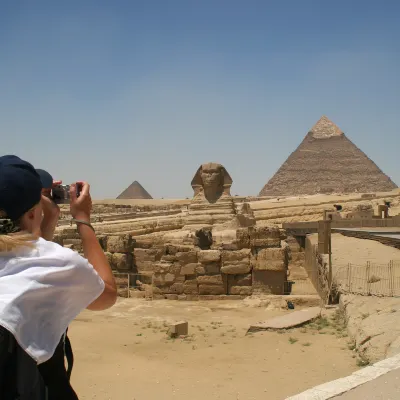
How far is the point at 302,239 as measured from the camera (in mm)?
20484

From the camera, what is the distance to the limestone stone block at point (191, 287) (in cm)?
967

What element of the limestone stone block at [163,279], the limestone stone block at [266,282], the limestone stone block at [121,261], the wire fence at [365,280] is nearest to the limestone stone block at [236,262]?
the limestone stone block at [266,282]

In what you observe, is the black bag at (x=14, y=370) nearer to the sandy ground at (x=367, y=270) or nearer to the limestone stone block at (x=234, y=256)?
the sandy ground at (x=367, y=270)

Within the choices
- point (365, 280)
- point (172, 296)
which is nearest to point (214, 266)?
point (172, 296)

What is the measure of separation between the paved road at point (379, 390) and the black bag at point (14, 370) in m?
2.17

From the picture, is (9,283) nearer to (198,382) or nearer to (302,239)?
(198,382)

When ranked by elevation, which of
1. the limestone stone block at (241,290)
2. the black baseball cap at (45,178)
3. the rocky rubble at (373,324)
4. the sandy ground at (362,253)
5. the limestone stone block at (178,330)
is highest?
the black baseball cap at (45,178)

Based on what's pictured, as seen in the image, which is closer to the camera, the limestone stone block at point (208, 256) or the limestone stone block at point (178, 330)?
the limestone stone block at point (178, 330)

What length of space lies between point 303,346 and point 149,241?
594 cm

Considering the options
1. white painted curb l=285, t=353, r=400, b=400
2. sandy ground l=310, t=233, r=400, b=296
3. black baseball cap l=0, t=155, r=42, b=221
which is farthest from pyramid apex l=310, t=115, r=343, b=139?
black baseball cap l=0, t=155, r=42, b=221

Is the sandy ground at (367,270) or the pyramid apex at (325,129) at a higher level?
the pyramid apex at (325,129)

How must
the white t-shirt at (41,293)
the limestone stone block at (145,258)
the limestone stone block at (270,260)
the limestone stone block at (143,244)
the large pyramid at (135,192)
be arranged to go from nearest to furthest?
the white t-shirt at (41,293)
the limestone stone block at (270,260)
the limestone stone block at (145,258)
the limestone stone block at (143,244)
the large pyramid at (135,192)

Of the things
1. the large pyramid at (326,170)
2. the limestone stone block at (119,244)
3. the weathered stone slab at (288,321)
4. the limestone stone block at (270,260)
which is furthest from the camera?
the large pyramid at (326,170)

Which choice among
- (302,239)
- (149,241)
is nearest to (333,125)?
(302,239)
